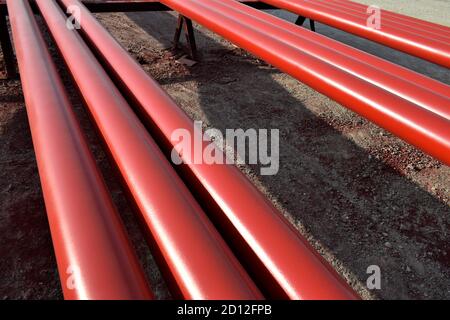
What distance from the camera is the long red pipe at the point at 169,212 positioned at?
1.23m

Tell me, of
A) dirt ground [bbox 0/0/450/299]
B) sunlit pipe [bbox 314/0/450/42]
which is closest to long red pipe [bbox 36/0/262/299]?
dirt ground [bbox 0/0/450/299]

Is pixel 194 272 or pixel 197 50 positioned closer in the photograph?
pixel 194 272

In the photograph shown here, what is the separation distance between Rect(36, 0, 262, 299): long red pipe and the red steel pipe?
0.30ft

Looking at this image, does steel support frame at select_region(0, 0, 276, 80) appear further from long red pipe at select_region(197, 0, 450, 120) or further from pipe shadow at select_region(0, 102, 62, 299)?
pipe shadow at select_region(0, 102, 62, 299)

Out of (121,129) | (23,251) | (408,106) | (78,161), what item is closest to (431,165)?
(408,106)

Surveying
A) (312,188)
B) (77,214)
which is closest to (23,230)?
(77,214)

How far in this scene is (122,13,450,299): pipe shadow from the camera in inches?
112

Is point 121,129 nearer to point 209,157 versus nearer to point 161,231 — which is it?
point 209,157

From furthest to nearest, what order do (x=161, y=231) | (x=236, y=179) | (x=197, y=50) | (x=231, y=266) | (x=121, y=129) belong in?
1. (x=197, y=50)
2. (x=121, y=129)
3. (x=236, y=179)
4. (x=161, y=231)
5. (x=231, y=266)

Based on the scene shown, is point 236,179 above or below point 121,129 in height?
below

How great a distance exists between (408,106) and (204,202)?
4.44 ft

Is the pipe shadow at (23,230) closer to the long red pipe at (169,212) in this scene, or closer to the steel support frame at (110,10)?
the long red pipe at (169,212)

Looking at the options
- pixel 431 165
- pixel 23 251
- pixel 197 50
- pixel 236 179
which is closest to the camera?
pixel 236 179

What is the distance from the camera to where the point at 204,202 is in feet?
5.71
